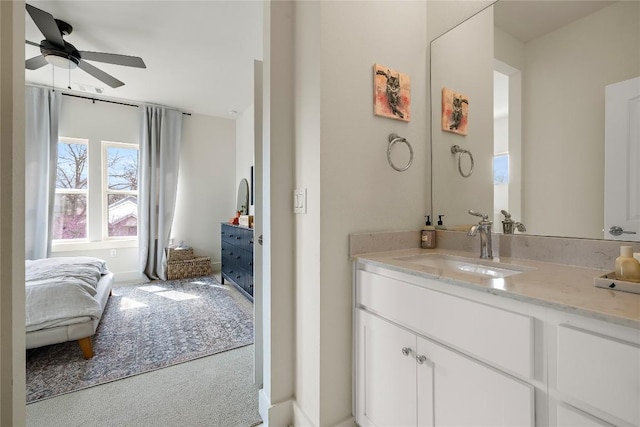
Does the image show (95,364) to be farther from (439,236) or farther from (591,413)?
(591,413)

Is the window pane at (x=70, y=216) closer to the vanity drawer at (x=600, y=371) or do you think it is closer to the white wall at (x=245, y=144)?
the white wall at (x=245, y=144)

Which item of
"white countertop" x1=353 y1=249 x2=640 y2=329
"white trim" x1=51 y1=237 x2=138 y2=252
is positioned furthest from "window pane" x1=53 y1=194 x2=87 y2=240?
"white countertop" x1=353 y1=249 x2=640 y2=329

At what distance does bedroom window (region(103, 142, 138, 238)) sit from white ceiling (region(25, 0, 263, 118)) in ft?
2.79

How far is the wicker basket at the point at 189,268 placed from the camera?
4.46 m

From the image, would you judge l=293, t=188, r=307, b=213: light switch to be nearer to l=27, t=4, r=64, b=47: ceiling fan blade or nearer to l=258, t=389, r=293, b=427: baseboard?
l=258, t=389, r=293, b=427: baseboard

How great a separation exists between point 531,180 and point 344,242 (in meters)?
0.95

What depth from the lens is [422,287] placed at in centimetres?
108

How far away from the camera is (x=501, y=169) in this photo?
149cm

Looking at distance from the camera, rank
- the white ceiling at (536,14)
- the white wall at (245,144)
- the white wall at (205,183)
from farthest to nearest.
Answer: the white wall at (205,183) < the white wall at (245,144) < the white ceiling at (536,14)

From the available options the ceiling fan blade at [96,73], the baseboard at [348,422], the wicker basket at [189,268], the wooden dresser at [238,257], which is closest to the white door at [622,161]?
the baseboard at [348,422]

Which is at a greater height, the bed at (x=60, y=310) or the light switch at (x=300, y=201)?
the light switch at (x=300, y=201)

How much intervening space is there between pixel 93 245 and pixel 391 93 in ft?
15.7

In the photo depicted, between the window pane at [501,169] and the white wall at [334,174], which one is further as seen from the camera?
the window pane at [501,169]

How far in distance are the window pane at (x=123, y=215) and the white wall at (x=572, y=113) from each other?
205 inches
